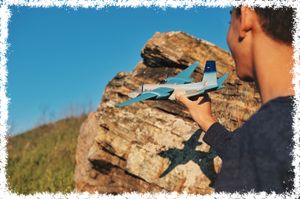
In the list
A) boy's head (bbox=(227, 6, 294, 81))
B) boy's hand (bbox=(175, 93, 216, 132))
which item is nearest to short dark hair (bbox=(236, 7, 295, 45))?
boy's head (bbox=(227, 6, 294, 81))

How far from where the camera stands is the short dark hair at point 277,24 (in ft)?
6.59

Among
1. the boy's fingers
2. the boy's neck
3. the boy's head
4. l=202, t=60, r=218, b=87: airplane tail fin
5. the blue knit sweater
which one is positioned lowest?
the boy's fingers

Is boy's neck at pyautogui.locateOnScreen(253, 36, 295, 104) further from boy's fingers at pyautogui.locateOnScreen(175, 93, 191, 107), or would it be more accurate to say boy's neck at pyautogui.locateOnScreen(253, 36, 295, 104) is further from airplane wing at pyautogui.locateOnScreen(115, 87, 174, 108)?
airplane wing at pyautogui.locateOnScreen(115, 87, 174, 108)

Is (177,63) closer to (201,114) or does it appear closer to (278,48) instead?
(201,114)

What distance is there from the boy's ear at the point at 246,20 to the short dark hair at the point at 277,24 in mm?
36

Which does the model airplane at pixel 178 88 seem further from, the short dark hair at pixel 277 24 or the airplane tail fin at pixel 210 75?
the short dark hair at pixel 277 24

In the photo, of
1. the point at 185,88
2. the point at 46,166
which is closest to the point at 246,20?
the point at 185,88

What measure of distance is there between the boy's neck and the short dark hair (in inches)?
1.1

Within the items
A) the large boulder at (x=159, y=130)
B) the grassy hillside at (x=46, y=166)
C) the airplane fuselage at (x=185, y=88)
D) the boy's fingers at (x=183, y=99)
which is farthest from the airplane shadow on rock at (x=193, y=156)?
the grassy hillside at (x=46, y=166)

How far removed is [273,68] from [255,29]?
0.65ft

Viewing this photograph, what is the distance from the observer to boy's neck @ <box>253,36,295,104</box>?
196 cm

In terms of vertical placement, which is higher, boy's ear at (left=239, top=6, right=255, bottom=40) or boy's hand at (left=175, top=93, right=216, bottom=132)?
boy's ear at (left=239, top=6, right=255, bottom=40)

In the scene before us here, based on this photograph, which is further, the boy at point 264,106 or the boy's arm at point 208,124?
the boy's arm at point 208,124

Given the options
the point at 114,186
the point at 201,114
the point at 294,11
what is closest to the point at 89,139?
the point at 114,186
